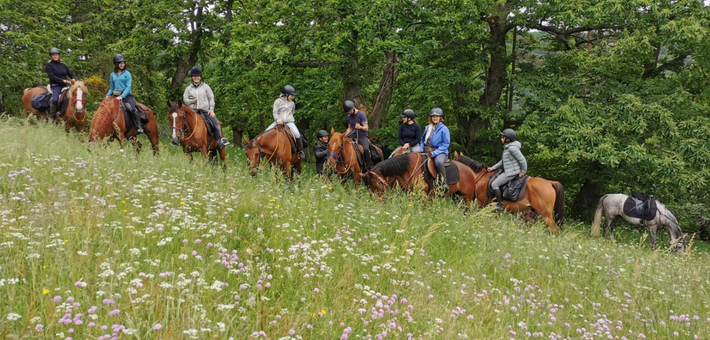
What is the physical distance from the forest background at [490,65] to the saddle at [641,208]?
0.94m

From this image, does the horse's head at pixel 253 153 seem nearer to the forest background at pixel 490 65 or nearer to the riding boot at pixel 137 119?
the riding boot at pixel 137 119

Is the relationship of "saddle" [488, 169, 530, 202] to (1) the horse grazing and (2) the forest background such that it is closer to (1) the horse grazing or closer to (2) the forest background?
(2) the forest background

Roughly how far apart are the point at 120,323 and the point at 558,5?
14.8 m

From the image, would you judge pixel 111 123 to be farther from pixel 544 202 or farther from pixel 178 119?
pixel 544 202

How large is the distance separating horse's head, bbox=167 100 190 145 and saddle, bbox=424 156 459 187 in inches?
240

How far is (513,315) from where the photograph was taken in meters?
4.42

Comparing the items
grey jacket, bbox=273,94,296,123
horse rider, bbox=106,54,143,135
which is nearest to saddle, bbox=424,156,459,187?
grey jacket, bbox=273,94,296,123

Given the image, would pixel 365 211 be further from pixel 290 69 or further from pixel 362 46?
pixel 290 69

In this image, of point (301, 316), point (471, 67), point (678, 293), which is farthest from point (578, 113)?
point (301, 316)

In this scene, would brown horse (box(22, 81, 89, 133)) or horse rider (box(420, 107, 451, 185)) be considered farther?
brown horse (box(22, 81, 89, 133))

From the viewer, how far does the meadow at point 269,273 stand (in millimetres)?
3002

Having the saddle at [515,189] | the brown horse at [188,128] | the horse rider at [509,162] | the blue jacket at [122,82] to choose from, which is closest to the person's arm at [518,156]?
the horse rider at [509,162]

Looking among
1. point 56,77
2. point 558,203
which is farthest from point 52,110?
point 558,203

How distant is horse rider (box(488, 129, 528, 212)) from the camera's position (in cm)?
1077
